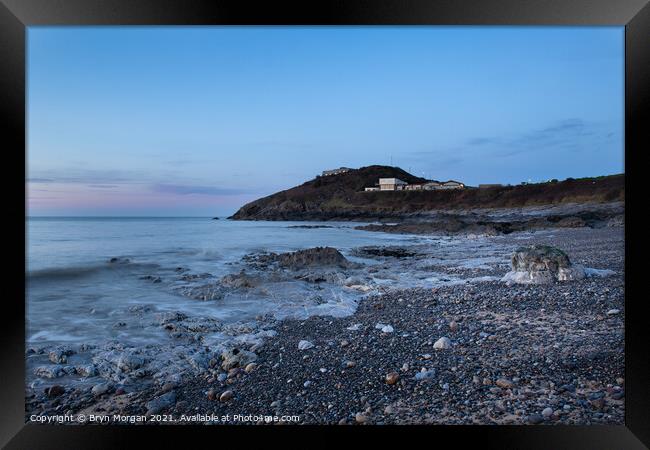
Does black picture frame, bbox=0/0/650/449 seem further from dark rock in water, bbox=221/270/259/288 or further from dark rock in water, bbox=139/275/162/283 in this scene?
dark rock in water, bbox=221/270/259/288

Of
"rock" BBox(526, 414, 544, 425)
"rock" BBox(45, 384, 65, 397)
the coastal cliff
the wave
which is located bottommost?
"rock" BBox(526, 414, 544, 425)

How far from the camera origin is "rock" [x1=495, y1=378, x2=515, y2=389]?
214 cm

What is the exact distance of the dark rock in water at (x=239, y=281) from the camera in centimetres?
370

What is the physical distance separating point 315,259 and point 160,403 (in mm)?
2139

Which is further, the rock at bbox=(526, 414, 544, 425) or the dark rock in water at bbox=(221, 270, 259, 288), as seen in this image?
the dark rock in water at bbox=(221, 270, 259, 288)

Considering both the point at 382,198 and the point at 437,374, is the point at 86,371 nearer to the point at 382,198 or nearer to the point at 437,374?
the point at 437,374

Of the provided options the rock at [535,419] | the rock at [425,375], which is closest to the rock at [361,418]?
the rock at [425,375]

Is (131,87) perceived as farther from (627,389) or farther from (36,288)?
(627,389)

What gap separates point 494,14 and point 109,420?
3.46 metres

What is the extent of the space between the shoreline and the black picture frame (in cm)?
8

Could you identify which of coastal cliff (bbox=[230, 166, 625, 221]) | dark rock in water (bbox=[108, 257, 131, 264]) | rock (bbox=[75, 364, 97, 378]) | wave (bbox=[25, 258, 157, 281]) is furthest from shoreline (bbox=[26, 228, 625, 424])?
dark rock in water (bbox=[108, 257, 131, 264])

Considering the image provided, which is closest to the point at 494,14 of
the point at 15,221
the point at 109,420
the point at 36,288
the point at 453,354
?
the point at 453,354

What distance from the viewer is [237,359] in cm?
247

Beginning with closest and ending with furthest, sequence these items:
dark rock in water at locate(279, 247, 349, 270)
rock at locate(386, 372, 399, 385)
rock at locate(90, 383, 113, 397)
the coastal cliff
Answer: rock at locate(386, 372, 399, 385), rock at locate(90, 383, 113, 397), the coastal cliff, dark rock in water at locate(279, 247, 349, 270)
